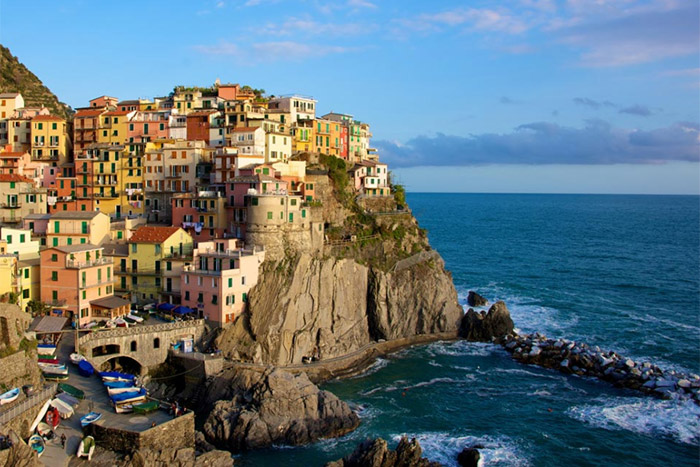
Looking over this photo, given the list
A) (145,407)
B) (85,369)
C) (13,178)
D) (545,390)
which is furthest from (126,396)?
(13,178)

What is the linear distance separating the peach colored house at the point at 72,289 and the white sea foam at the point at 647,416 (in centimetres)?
3833

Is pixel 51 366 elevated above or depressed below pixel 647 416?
above

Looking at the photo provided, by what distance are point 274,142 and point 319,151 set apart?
10.4 m

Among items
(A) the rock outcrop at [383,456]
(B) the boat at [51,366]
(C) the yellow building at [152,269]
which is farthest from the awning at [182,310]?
(A) the rock outcrop at [383,456]

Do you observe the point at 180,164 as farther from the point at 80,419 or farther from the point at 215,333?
the point at 80,419

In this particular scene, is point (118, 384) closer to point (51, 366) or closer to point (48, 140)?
point (51, 366)

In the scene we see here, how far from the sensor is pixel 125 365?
47906 mm

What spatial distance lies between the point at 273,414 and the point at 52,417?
531 inches

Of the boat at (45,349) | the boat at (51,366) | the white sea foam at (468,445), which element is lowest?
the white sea foam at (468,445)

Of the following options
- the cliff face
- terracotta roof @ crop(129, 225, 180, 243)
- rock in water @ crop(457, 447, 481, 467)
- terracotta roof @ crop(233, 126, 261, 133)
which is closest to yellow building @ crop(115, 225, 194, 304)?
terracotta roof @ crop(129, 225, 180, 243)

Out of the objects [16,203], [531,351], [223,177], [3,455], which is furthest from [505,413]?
[16,203]

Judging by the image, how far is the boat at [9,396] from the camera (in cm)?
3515

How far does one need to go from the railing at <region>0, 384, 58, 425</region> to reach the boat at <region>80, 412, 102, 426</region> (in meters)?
2.52

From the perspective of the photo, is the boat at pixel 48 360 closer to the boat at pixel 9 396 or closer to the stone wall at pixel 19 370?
the stone wall at pixel 19 370
